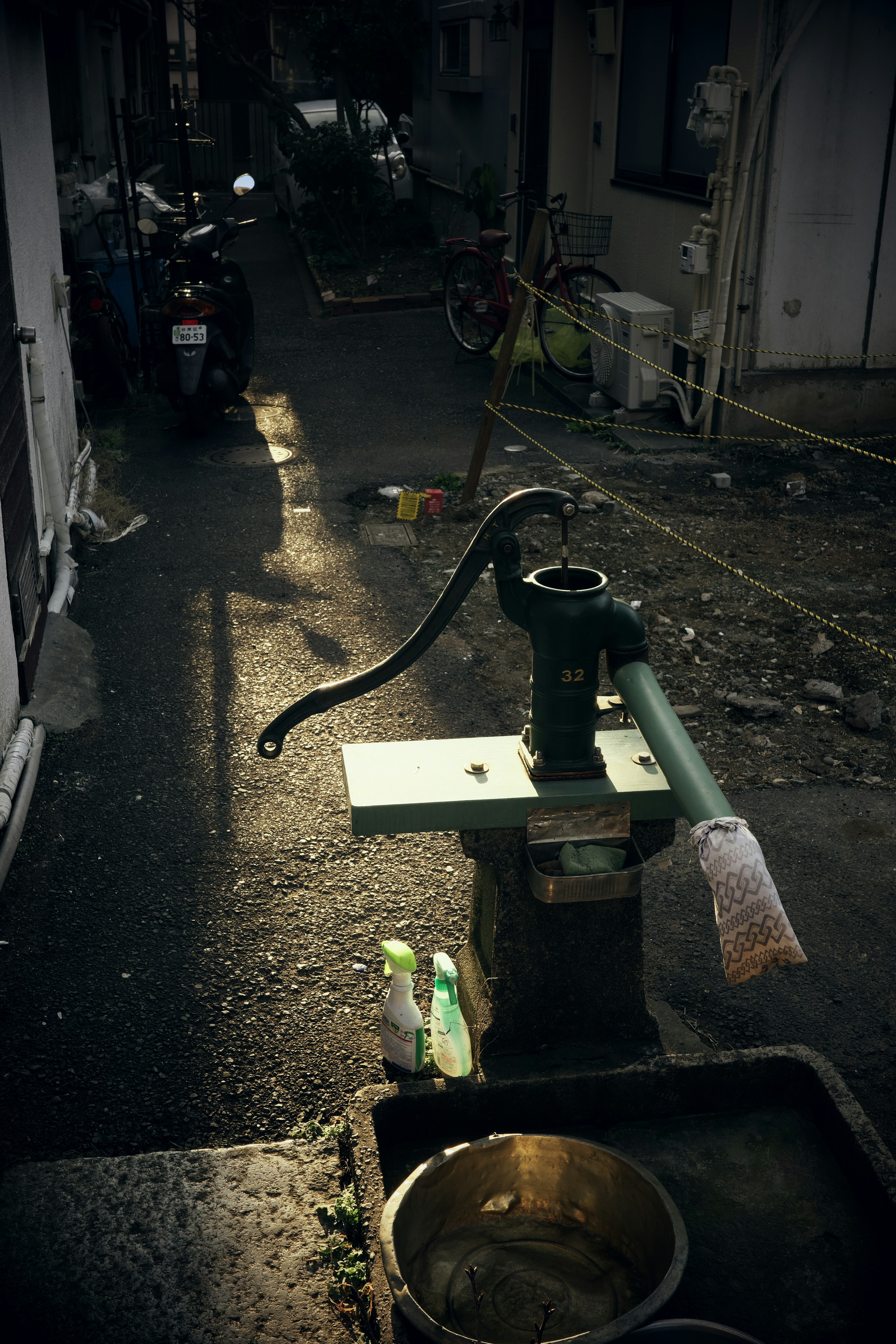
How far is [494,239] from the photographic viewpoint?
10750 mm

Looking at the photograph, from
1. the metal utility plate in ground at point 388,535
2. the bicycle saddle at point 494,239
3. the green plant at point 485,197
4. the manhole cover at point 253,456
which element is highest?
the green plant at point 485,197

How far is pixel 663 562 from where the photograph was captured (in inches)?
A: 280

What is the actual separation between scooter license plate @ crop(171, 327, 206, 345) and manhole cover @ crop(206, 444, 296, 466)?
86 centimetres

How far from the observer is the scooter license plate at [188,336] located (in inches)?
360

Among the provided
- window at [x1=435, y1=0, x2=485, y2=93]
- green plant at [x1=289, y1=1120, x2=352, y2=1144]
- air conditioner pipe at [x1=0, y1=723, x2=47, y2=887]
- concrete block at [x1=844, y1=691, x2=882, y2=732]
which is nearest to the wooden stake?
concrete block at [x1=844, y1=691, x2=882, y2=732]

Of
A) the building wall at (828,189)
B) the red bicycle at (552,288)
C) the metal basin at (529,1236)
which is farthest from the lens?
the red bicycle at (552,288)

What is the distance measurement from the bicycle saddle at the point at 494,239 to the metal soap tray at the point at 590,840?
883cm

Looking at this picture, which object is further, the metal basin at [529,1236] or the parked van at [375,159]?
the parked van at [375,159]

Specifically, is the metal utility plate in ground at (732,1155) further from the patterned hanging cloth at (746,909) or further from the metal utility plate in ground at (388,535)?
the metal utility plate in ground at (388,535)

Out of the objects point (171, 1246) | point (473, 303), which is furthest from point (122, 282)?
point (171, 1246)

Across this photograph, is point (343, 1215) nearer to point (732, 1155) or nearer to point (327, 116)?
point (732, 1155)

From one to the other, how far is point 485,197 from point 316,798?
11.4 metres

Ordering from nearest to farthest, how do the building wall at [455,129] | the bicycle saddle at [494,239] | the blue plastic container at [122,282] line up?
the bicycle saddle at [494,239] < the blue plastic container at [122,282] < the building wall at [455,129]

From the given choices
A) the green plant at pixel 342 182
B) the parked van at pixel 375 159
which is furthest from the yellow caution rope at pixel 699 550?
the parked van at pixel 375 159
